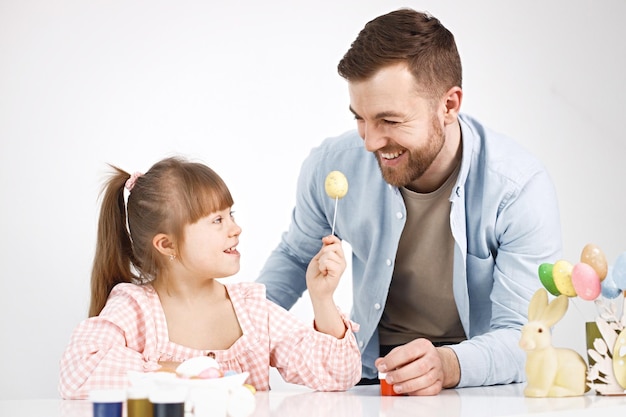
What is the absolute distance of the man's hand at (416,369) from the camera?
168cm

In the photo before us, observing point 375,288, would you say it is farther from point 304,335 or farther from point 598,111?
point 598,111

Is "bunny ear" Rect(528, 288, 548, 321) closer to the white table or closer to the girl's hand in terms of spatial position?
the white table

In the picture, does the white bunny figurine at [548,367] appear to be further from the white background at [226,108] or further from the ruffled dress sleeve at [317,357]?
the white background at [226,108]

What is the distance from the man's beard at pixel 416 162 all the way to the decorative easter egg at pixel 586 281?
665 millimetres

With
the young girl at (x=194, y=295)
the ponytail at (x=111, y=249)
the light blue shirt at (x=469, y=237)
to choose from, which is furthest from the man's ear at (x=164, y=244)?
the light blue shirt at (x=469, y=237)

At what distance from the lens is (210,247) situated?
73.8 inches

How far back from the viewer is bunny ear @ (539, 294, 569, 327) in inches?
62.3

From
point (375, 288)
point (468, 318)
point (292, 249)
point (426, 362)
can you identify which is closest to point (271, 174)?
point (292, 249)

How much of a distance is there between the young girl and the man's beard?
1.29 ft

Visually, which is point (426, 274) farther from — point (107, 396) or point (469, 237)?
point (107, 396)

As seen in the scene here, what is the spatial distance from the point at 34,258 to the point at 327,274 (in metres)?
1.08

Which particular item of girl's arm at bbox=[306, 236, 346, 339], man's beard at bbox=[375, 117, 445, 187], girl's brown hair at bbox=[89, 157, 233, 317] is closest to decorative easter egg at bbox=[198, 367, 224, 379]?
girl's arm at bbox=[306, 236, 346, 339]

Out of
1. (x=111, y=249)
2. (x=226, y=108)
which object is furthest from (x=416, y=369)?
(x=226, y=108)

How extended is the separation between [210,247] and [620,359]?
83 centimetres
